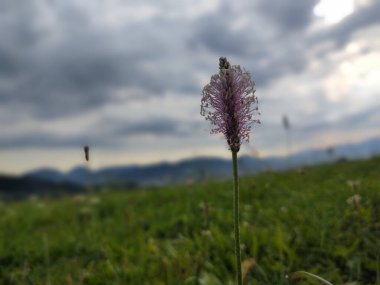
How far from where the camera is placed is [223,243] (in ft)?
16.0

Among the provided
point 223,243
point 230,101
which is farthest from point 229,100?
point 223,243

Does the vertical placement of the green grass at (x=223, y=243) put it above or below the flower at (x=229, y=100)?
below

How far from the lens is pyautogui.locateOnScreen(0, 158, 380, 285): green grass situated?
4340 mm

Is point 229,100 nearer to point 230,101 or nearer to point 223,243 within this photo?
point 230,101

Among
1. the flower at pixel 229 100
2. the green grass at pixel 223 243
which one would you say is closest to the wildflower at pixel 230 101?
the flower at pixel 229 100

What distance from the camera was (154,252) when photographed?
5.40m

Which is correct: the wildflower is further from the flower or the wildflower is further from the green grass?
the green grass

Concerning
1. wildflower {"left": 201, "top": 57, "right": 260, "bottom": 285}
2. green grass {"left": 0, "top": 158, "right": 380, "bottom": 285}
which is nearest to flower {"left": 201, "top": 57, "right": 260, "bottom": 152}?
wildflower {"left": 201, "top": 57, "right": 260, "bottom": 285}

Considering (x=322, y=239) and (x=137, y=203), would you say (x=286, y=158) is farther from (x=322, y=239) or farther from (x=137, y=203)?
(x=322, y=239)

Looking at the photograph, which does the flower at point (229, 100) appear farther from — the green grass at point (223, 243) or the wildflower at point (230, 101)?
the green grass at point (223, 243)

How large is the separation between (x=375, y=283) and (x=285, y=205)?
6.14 feet

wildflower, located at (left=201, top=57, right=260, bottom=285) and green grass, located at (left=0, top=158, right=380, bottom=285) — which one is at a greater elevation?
wildflower, located at (left=201, top=57, right=260, bottom=285)

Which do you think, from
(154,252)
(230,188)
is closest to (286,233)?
(154,252)

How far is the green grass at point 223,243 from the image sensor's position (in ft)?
14.2
